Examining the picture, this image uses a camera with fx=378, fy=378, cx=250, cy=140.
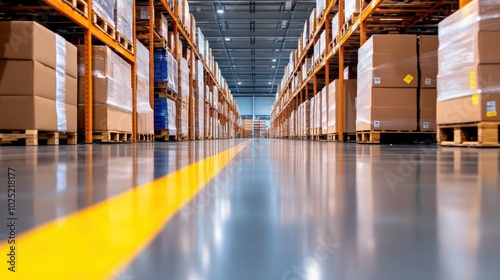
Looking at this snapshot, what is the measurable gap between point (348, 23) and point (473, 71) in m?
3.79

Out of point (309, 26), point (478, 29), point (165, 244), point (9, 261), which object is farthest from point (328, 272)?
point (309, 26)

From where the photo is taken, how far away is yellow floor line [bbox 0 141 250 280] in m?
0.52

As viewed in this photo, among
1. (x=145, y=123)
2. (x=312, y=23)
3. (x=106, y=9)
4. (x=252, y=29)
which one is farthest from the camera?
(x=252, y=29)

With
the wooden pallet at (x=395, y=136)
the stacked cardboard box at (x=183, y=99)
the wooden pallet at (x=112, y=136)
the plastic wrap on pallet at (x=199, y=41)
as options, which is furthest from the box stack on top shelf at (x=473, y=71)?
the plastic wrap on pallet at (x=199, y=41)

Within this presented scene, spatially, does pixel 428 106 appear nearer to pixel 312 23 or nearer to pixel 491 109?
pixel 491 109

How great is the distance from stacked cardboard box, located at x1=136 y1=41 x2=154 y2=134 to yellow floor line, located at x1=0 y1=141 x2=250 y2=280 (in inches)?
279

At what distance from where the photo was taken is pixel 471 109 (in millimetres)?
4391

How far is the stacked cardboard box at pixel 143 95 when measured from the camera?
7.84m

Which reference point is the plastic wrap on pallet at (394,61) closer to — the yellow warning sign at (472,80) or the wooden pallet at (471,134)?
the wooden pallet at (471,134)

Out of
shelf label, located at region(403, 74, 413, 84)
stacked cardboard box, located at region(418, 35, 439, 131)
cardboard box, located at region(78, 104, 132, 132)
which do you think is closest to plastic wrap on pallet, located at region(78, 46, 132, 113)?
cardboard box, located at region(78, 104, 132, 132)

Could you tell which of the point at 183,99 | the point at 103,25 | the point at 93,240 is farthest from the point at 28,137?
the point at 183,99

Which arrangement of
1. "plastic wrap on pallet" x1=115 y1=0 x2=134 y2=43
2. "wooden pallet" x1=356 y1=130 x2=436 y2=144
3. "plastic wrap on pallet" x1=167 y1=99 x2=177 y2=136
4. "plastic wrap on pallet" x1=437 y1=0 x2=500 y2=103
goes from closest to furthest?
"plastic wrap on pallet" x1=437 y1=0 x2=500 y2=103 → "wooden pallet" x1=356 y1=130 x2=436 y2=144 → "plastic wrap on pallet" x1=115 y1=0 x2=134 y2=43 → "plastic wrap on pallet" x1=167 y1=99 x2=177 y2=136

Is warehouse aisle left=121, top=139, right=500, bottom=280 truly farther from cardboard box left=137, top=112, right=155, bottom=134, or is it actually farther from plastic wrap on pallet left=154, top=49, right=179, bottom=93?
plastic wrap on pallet left=154, top=49, right=179, bottom=93

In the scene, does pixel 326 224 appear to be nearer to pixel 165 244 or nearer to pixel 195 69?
pixel 165 244
